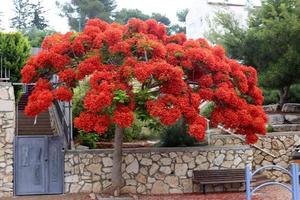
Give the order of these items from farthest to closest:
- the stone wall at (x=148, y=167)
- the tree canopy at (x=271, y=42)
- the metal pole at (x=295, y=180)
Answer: the tree canopy at (x=271, y=42), the stone wall at (x=148, y=167), the metal pole at (x=295, y=180)

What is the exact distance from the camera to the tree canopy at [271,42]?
17.9 metres

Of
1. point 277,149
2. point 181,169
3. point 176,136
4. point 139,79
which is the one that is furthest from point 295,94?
point 139,79

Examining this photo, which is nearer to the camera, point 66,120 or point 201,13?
point 66,120

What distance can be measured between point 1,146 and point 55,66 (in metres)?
3.03

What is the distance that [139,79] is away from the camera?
11.4 m

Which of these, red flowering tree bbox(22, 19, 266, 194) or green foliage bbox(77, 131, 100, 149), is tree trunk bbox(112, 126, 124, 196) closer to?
red flowering tree bbox(22, 19, 266, 194)

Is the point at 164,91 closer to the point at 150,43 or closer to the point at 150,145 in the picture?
the point at 150,43

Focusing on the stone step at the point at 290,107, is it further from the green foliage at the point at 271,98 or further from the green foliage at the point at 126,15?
the green foliage at the point at 126,15

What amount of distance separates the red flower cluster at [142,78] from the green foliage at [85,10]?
36.5m

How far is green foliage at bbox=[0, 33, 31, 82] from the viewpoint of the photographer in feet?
53.5

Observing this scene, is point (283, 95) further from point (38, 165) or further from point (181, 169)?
point (38, 165)

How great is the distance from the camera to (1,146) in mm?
13539

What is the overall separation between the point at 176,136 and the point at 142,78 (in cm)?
433

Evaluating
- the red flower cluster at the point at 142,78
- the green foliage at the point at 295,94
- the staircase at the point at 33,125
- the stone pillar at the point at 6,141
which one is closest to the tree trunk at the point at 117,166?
the red flower cluster at the point at 142,78
